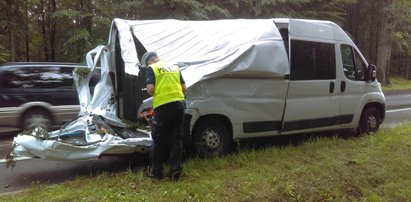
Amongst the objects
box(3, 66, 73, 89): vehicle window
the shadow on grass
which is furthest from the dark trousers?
box(3, 66, 73, 89): vehicle window

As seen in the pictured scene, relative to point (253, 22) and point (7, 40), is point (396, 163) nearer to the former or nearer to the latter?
point (253, 22)

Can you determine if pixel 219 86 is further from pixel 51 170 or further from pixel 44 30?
pixel 44 30

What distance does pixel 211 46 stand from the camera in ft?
23.0

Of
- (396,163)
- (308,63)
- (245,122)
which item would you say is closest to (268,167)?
(245,122)

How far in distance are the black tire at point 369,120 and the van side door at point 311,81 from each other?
871 millimetres

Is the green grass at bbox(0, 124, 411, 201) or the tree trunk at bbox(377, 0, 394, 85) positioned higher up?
the tree trunk at bbox(377, 0, 394, 85)

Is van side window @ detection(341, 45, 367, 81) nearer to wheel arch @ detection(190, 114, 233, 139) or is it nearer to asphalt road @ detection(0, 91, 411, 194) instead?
wheel arch @ detection(190, 114, 233, 139)

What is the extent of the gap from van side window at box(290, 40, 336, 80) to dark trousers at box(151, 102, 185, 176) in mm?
2611

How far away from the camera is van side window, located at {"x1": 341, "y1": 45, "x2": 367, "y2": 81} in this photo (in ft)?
27.4

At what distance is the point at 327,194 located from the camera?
5.19 m

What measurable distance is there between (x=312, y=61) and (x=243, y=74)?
1.62 metres

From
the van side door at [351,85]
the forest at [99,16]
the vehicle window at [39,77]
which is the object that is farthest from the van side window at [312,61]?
the forest at [99,16]

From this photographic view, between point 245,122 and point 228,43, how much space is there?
129cm

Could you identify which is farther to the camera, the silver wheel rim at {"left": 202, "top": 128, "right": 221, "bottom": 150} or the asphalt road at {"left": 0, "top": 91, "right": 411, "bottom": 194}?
the silver wheel rim at {"left": 202, "top": 128, "right": 221, "bottom": 150}
